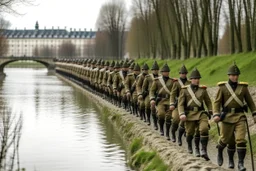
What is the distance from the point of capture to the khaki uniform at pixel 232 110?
12.8 metres

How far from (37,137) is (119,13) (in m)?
88.5

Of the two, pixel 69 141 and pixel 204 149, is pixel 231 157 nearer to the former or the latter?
pixel 204 149

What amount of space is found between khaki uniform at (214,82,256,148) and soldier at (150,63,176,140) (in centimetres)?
490

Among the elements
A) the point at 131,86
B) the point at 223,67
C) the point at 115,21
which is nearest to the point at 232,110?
the point at 131,86

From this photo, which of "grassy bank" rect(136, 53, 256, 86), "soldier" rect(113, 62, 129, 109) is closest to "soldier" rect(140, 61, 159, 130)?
"grassy bank" rect(136, 53, 256, 86)

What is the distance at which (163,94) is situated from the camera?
59.5 ft

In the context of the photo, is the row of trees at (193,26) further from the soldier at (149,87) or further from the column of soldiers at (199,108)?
the column of soldiers at (199,108)

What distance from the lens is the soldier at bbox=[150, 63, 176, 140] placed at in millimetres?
18031

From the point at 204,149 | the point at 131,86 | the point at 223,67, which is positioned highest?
the point at 223,67

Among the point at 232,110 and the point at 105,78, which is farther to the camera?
the point at 105,78

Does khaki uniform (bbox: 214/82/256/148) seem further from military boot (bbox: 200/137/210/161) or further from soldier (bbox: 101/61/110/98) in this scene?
soldier (bbox: 101/61/110/98)

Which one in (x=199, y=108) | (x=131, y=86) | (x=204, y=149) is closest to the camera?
(x=204, y=149)

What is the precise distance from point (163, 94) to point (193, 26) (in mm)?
32322

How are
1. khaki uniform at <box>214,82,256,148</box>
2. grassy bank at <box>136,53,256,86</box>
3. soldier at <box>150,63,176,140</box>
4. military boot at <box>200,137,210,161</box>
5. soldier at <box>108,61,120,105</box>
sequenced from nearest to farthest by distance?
khaki uniform at <box>214,82,256,148</box> → military boot at <box>200,137,210,161</box> → soldier at <box>150,63,176,140</box> → grassy bank at <box>136,53,256,86</box> → soldier at <box>108,61,120,105</box>
